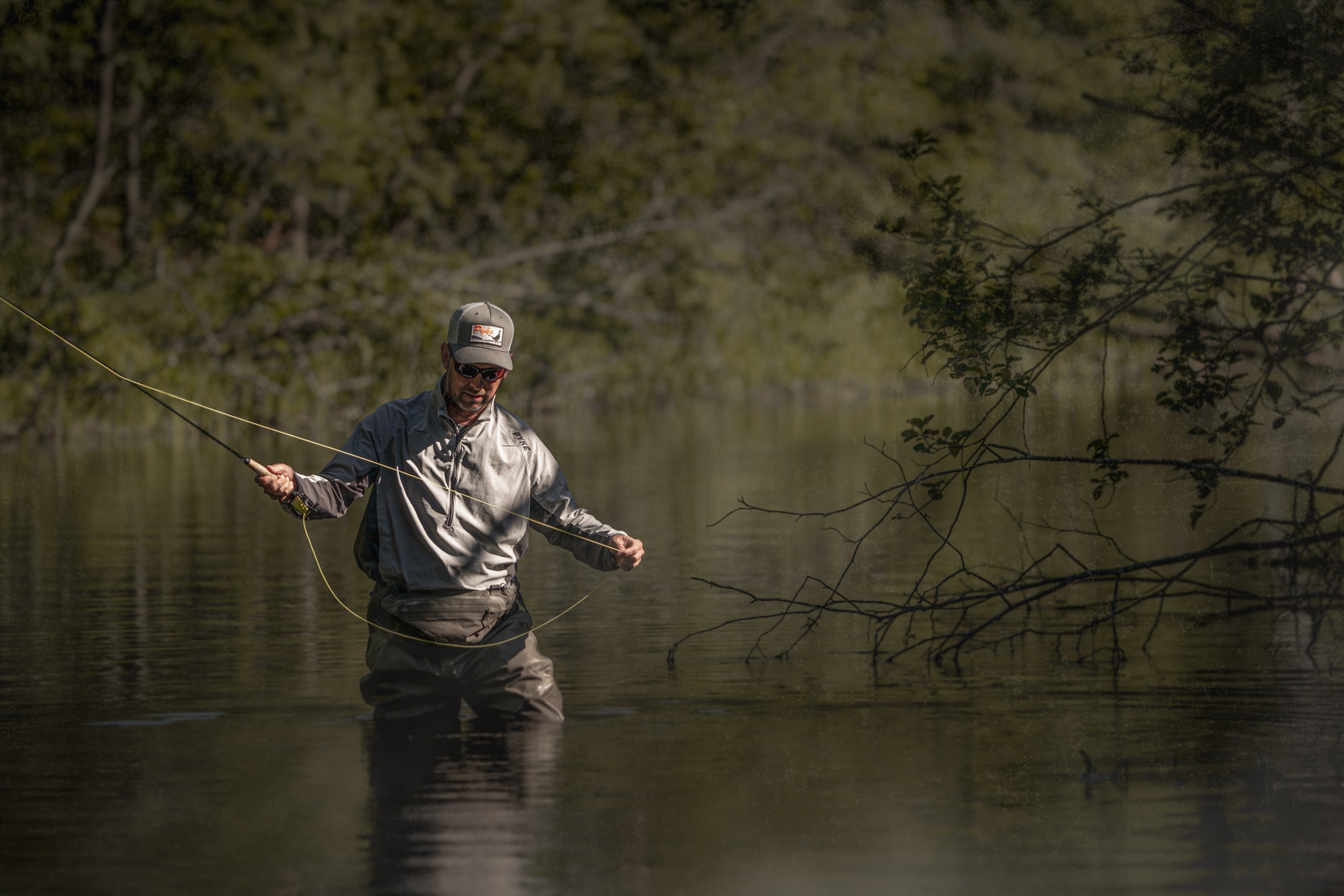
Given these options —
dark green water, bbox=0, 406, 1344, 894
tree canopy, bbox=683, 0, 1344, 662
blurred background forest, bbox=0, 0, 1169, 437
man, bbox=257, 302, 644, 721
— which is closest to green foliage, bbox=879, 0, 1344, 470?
tree canopy, bbox=683, 0, 1344, 662

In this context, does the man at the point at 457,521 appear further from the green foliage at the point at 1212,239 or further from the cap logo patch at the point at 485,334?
the green foliage at the point at 1212,239

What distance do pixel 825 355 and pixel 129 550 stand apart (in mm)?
21069

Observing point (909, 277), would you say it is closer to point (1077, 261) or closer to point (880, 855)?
point (1077, 261)

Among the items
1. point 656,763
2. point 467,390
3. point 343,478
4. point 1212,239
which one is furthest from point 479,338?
point 1212,239

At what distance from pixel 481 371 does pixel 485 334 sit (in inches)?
5.0

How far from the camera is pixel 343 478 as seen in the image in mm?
6734

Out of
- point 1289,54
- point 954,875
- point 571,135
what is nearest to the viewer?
point 954,875

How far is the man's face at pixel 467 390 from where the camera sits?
6.80 metres

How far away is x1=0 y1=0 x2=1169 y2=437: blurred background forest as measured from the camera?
2341 centimetres

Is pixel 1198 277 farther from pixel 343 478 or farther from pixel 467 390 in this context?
pixel 343 478

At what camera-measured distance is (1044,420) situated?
78.9 feet

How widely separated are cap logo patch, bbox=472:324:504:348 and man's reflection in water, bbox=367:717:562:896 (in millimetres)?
1357

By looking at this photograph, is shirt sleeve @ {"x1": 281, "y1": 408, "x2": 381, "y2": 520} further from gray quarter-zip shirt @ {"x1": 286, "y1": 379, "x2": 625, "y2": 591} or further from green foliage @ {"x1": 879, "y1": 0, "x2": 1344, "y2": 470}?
green foliage @ {"x1": 879, "y1": 0, "x2": 1344, "y2": 470}

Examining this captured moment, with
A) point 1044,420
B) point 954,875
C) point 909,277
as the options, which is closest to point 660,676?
point 909,277
